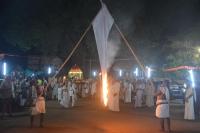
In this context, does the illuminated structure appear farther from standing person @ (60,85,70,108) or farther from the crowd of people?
standing person @ (60,85,70,108)

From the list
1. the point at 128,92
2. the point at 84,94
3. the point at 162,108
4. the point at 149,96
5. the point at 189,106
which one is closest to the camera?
the point at 162,108

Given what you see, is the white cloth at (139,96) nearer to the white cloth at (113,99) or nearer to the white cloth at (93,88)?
the white cloth at (113,99)

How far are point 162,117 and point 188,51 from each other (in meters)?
24.2

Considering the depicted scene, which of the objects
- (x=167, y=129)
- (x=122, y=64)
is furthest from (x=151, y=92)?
(x=122, y=64)

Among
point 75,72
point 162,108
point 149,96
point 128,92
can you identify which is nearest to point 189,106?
point 162,108

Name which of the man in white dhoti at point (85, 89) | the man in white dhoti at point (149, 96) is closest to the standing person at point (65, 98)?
the man in white dhoti at point (149, 96)

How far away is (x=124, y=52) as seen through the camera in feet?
153

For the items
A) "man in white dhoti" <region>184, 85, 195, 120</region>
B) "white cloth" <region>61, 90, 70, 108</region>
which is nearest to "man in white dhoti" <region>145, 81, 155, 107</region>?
"white cloth" <region>61, 90, 70, 108</region>

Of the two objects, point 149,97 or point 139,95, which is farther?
point 149,97

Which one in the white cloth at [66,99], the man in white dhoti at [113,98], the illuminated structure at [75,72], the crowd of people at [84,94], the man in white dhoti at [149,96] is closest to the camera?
the crowd of people at [84,94]

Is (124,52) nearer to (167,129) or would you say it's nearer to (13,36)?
(13,36)

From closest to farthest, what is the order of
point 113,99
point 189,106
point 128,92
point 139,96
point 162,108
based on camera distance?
1. point 162,108
2. point 189,106
3. point 113,99
4. point 139,96
5. point 128,92

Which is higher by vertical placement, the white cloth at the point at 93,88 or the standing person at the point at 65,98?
the white cloth at the point at 93,88

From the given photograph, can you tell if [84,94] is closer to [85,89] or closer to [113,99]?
[85,89]
